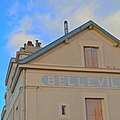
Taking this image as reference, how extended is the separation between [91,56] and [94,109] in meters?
2.87

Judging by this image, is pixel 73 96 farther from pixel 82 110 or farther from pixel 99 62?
pixel 99 62

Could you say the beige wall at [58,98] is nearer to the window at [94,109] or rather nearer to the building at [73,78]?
the building at [73,78]

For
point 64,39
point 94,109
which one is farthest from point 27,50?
point 94,109

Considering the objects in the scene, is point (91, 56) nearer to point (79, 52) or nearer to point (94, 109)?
point (79, 52)

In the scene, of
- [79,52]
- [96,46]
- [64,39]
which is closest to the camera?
[64,39]

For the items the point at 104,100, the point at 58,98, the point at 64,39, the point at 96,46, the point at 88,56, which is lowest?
the point at 104,100

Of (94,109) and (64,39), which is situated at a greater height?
(64,39)

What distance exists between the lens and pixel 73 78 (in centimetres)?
1839

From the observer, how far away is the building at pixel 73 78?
1762cm

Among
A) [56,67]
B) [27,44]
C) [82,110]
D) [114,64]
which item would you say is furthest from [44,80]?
[27,44]

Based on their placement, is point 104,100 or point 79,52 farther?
point 79,52

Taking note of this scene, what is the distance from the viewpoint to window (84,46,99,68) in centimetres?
Answer: 1909

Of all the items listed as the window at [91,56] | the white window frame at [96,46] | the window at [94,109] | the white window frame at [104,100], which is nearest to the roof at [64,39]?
the white window frame at [96,46]

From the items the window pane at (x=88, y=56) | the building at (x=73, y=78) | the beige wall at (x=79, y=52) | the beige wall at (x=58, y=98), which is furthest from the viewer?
the window pane at (x=88, y=56)
